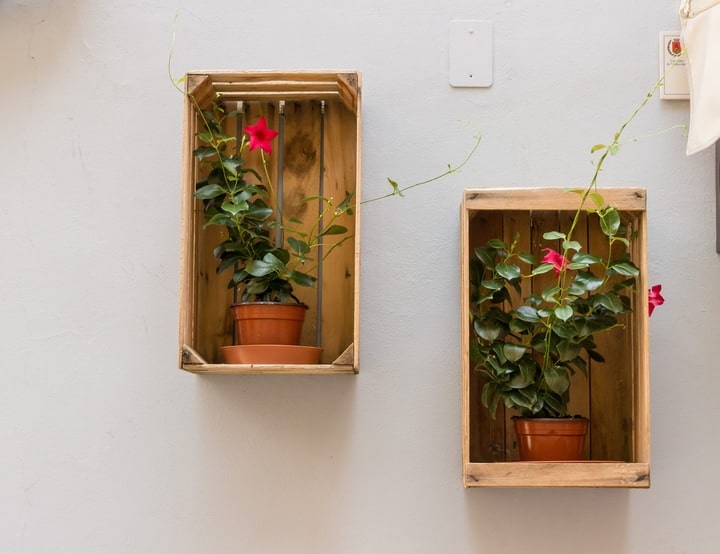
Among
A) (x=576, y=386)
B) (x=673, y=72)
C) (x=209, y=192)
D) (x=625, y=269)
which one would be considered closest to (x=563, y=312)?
(x=625, y=269)

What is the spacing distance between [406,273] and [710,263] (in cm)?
67

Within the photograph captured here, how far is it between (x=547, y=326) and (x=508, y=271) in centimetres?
13

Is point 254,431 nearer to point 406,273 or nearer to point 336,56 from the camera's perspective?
point 406,273

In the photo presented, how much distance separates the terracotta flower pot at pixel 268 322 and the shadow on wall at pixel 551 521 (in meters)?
0.54

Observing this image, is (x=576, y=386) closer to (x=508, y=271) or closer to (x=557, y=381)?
(x=557, y=381)

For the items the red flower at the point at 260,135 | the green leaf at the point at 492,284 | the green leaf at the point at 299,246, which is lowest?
the green leaf at the point at 492,284

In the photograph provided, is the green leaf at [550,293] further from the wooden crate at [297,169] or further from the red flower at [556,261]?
the wooden crate at [297,169]

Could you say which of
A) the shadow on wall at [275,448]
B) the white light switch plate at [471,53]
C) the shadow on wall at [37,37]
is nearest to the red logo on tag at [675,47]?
the white light switch plate at [471,53]

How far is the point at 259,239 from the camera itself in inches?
78.7

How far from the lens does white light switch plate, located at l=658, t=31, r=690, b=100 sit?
209 centimetres

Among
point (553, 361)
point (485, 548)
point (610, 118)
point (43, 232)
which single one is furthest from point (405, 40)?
→ point (485, 548)

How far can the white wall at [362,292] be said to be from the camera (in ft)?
6.61

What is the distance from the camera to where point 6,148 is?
213 cm

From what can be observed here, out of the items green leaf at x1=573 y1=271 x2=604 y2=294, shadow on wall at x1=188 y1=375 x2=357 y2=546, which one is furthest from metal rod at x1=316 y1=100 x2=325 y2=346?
green leaf at x1=573 y1=271 x2=604 y2=294
